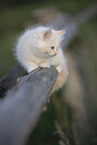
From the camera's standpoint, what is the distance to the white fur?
199 cm

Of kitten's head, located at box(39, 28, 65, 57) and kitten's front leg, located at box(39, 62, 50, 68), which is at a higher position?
kitten's head, located at box(39, 28, 65, 57)

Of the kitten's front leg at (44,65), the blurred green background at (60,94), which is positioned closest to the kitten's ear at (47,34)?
the kitten's front leg at (44,65)

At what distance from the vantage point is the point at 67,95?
3.59 meters

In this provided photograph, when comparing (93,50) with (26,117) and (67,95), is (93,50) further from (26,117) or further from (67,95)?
(26,117)

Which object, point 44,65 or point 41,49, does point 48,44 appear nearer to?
point 41,49

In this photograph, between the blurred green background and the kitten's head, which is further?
the blurred green background

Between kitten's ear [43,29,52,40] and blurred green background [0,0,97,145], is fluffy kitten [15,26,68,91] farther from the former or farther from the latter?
blurred green background [0,0,97,145]

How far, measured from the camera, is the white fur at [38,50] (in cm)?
199

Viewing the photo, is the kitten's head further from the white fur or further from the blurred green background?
the blurred green background

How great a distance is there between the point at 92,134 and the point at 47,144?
0.67 m

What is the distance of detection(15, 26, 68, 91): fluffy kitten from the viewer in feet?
6.50

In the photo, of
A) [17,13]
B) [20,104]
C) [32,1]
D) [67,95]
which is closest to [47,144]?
[67,95]

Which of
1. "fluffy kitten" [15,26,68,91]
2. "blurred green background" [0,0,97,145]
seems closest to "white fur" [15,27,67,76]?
"fluffy kitten" [15,26,68,91]

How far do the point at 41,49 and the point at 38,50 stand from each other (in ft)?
0.16
